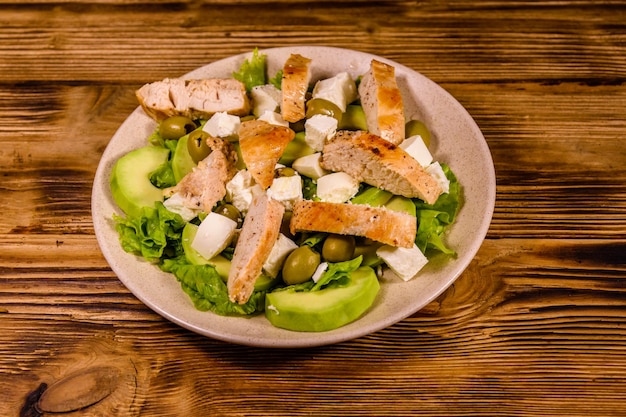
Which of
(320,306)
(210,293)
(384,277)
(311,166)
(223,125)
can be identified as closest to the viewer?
(320,306)

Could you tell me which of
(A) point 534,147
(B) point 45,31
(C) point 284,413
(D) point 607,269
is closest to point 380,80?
(A) point 534,147

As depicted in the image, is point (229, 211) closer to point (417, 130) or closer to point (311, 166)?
point (311, 166)

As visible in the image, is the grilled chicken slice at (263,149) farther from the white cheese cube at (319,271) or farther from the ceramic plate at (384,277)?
the ceramic plate at (384,277)

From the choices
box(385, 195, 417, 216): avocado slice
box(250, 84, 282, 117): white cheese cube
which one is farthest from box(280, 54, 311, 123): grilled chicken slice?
box(385, 195, 417, 216): avocado slice

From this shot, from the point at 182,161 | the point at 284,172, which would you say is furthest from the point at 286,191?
the point at 182,161

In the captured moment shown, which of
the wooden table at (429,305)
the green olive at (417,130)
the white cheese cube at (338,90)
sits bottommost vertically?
the wooden table at (429,305)

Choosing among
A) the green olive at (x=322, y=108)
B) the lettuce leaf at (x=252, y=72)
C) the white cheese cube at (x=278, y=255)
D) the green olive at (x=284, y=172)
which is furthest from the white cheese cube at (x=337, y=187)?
the lettuce leaf at (x=252, y=72)
